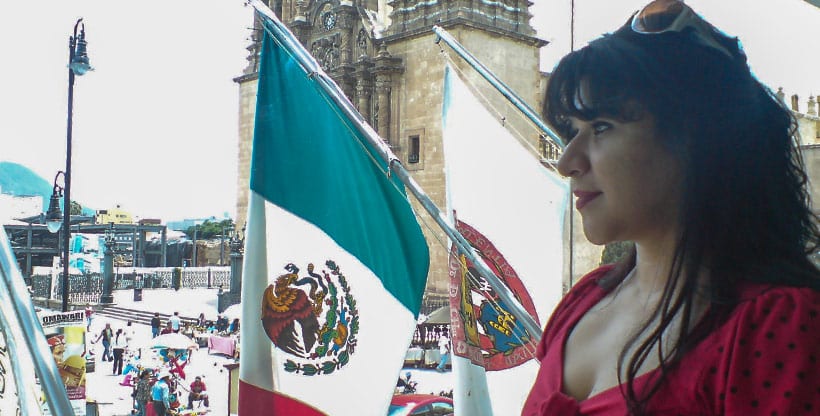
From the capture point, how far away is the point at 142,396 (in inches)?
456

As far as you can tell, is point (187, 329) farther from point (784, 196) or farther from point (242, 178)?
point (784, 196)

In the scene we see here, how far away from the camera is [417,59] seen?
21875 mm

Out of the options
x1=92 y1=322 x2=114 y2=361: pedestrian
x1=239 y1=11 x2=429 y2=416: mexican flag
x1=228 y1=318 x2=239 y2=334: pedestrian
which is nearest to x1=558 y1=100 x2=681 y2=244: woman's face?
x1=239 y1=11 x2=429 y2=416: mexican flag

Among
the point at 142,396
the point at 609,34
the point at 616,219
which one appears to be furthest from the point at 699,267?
the point at 142,396

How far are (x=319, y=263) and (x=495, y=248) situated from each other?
4.13 feet

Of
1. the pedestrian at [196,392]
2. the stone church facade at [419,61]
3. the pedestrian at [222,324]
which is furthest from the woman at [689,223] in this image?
the pedestrian at [222,324]

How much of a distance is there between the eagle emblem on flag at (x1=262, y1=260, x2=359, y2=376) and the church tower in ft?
51.1

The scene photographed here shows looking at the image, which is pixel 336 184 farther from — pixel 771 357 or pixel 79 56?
pixel 79 56

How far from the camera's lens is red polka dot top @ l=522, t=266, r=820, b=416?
2.58 ft

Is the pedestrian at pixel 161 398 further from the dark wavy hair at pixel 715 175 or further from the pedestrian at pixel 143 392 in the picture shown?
the dark wavy hair at pixel 715 175

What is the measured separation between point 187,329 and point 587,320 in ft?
73.3

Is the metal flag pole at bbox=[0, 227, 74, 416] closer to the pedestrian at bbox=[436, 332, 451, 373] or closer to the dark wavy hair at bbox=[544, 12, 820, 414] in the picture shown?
the dark wavy hair at bbox=[544, 12, 820, 414]

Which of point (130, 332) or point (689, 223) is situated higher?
point (689, 223)

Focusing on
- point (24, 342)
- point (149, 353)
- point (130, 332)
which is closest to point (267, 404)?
point (24, 342)
